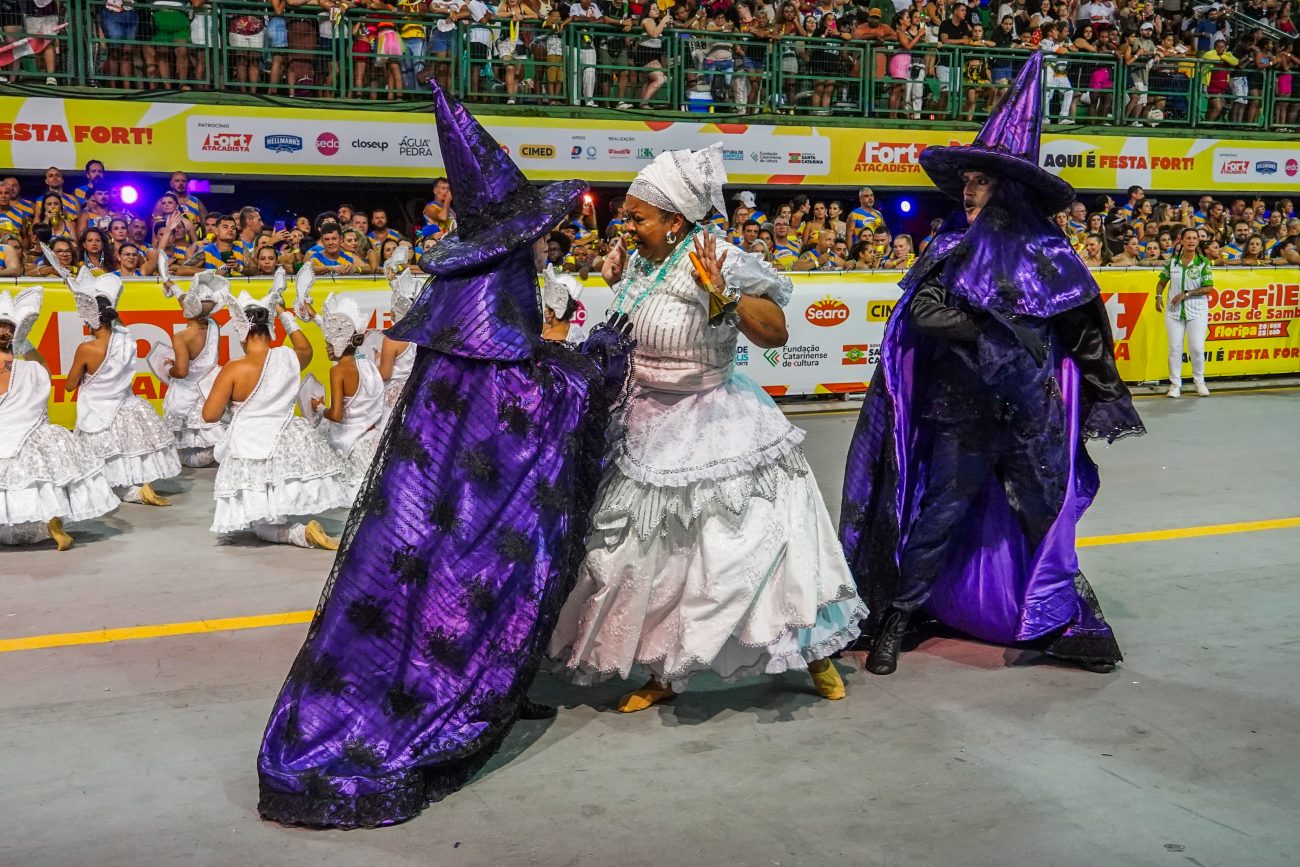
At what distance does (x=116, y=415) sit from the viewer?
9.52m

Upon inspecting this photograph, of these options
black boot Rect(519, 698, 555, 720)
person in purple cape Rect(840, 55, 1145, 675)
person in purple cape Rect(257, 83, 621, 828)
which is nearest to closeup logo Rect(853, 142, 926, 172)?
person in purple cape Rect(840, 55, 1145, 675)

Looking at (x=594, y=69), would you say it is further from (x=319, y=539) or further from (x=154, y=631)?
(x=154, y=631)

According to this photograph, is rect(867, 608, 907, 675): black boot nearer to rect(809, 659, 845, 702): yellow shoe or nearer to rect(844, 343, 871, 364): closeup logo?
rect(809, 659, 845, 702): yellow shoe

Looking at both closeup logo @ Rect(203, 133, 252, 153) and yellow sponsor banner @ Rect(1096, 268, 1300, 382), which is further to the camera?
yellow sponsor banner @ Rect(1096, 268, 1300, 382)

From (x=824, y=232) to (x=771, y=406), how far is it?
34.5 ft

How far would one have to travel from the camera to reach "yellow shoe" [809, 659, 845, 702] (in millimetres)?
5422

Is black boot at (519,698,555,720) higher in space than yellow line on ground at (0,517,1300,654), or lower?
higher

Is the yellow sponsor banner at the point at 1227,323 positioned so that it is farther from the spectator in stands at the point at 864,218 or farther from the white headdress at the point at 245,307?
the white headdress at the point at 245,307

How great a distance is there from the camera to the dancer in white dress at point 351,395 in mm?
8312

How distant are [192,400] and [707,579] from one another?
264 inches

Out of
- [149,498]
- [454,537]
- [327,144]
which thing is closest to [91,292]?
[149,498]

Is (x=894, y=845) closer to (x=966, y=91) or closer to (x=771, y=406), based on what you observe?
(x=771, y=406)

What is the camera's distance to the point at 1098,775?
4688 mm

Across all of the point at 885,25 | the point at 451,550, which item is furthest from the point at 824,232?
the point at 451,550
